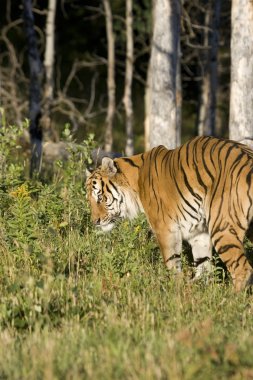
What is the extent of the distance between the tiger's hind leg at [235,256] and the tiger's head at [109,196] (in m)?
1.48

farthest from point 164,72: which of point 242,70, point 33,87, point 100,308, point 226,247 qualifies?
point 100,308

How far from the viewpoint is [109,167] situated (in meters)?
9.06

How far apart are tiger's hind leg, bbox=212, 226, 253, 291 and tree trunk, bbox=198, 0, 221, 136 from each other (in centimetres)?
1474

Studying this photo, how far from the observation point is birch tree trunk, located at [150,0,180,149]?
1290 cm

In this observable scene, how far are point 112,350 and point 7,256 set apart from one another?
327 cm

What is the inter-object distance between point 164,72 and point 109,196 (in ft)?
14.4

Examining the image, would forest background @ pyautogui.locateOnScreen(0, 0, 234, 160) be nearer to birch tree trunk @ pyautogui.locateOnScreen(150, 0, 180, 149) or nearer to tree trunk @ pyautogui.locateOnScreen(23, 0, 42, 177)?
tree trunk @ pyautogui.locateOnScreen(23, 0, 42, 177)

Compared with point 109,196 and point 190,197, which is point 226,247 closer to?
point 190,197

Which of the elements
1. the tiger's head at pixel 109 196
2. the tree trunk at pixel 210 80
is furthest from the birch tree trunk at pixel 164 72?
the tree trunk at pixel 210 80

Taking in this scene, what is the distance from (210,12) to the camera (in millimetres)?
27703

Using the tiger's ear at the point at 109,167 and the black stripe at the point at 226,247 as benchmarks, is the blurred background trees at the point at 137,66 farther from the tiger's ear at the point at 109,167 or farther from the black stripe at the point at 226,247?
the black stripe at the point at 226,247

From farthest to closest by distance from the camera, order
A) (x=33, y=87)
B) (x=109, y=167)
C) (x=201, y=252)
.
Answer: (x=33, y=87)
(x=109, y=167)
(x=201, y=252)

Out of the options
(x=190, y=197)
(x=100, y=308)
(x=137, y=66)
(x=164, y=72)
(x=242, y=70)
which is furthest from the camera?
(x=137, y=66)

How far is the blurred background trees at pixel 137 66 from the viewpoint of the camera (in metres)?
12.9
